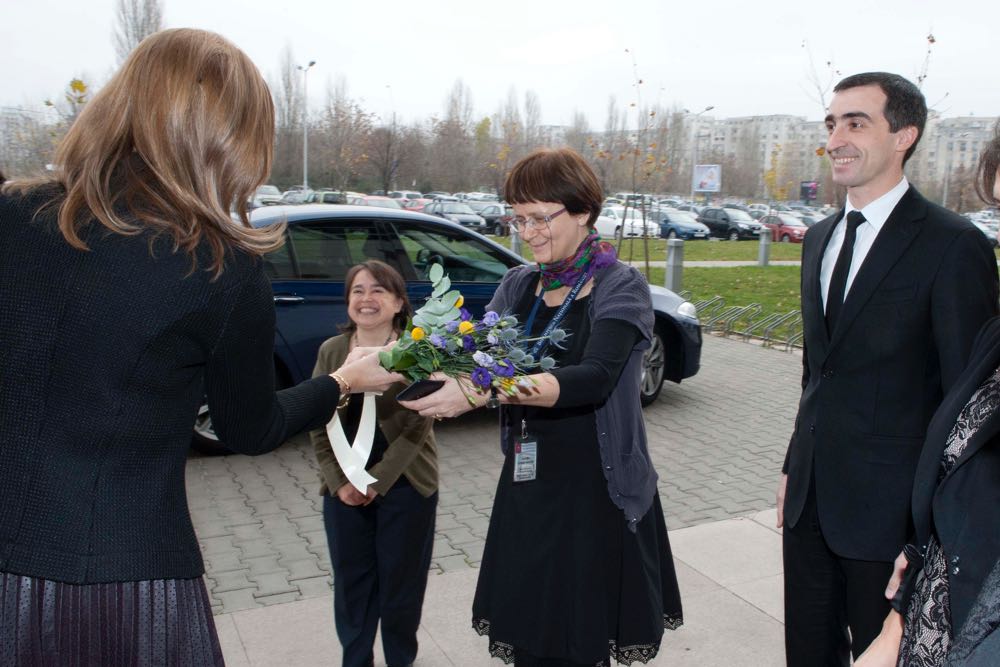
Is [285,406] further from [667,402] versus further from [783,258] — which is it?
[783,258]

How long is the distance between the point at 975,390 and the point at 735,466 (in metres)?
4.90

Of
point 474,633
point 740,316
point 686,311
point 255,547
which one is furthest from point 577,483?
point 740,316

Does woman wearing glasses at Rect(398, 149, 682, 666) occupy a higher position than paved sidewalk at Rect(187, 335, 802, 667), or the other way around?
woman wearing glasses at Rect(398, 149, 682, 666)

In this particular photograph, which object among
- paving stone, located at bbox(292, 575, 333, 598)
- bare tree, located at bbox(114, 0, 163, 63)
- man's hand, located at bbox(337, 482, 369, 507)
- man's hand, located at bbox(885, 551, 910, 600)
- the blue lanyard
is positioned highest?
bare tree, located at bbox(114, 0, 163, 63)

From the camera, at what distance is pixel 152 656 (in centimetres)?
180

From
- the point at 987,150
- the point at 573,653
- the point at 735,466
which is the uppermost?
the point at 987,150

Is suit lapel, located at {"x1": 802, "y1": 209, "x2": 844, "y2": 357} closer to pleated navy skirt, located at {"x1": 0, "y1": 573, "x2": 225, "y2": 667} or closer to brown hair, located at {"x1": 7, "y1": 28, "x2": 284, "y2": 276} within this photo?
brown hair, located at {"x1": 7, "y1": 28, "x2": 284, "y2": 276}

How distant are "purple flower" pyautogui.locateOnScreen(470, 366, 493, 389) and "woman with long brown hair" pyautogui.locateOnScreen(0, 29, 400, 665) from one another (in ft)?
2.69

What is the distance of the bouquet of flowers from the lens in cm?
249

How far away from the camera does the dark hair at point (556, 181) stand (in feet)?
9.28

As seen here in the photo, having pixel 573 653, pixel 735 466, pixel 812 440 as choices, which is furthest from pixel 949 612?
pixel 735 466

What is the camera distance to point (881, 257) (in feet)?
8.61

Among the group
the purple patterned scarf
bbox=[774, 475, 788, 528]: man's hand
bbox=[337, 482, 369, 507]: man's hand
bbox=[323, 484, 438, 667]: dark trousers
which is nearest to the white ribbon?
bbox=[337, 482, 369, 507]: man's hand

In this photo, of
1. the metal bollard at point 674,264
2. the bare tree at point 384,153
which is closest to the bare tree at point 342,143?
the bare tree at point 384,153
